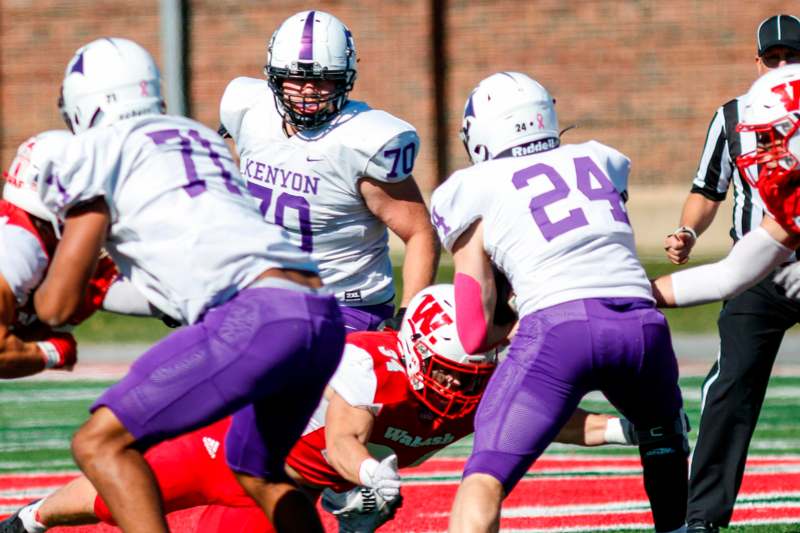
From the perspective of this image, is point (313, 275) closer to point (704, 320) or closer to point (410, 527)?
point (410, 527)

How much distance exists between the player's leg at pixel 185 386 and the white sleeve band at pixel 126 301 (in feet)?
1.77

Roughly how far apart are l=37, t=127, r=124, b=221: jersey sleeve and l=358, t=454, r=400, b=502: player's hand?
40.7 inches

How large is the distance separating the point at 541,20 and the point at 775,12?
2.88 m

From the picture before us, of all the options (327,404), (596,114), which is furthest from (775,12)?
(327,404)

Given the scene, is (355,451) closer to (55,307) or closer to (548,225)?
(548,225)

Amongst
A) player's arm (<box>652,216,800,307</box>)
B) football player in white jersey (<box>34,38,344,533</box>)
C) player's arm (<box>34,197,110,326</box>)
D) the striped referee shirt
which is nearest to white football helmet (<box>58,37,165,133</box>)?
football player in white jersey (<box>34,38,344,533</box>)

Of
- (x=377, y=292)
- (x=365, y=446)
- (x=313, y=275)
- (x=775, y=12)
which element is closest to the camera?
(x=313, y=275)

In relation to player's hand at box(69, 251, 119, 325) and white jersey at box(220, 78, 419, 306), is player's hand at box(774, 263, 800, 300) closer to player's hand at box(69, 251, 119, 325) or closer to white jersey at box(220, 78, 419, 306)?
white jersey at box(220, 78, 419, 306)

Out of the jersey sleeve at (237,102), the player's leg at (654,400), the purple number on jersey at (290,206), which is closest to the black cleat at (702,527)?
the player's leg at (654,400)

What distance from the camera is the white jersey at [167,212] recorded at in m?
3.88

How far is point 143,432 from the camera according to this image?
3.80m

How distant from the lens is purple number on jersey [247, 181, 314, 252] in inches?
221

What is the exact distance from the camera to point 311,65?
5.47 metres

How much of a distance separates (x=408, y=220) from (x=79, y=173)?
6.49 ft
